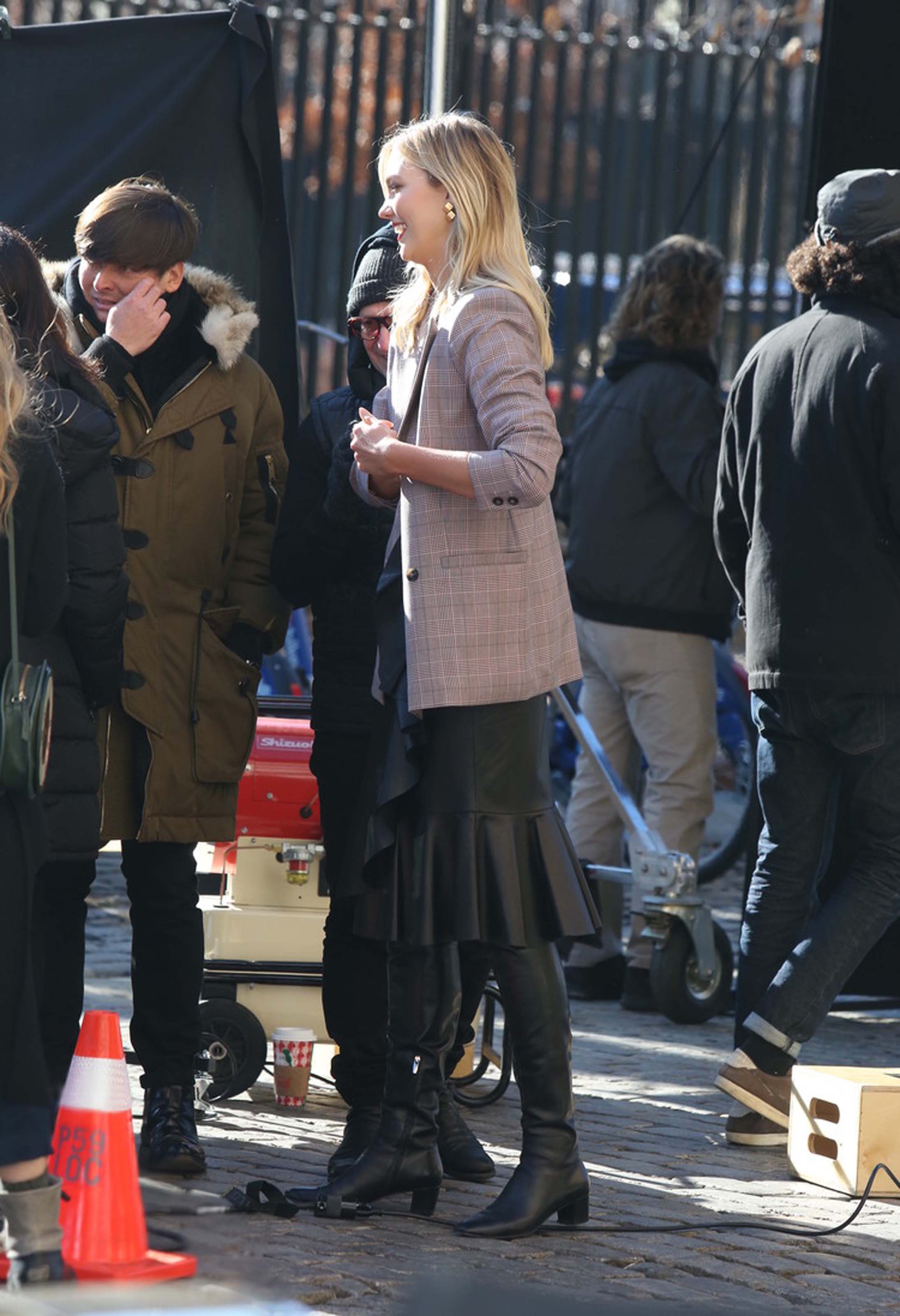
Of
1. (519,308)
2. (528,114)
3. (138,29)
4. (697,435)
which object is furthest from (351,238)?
(519,308)

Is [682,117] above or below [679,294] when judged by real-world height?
above

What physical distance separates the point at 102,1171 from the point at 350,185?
6.43m

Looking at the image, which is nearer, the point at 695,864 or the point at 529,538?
the point at 529,538

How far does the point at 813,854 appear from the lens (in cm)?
528

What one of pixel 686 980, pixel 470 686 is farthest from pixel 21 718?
pixel 686 980

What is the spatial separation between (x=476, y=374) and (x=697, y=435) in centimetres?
293

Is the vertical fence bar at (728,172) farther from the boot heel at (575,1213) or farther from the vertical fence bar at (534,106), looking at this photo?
the boot heel at (575,1213)

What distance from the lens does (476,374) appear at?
4059 millimetres

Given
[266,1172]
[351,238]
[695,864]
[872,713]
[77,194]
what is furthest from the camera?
[351,238]

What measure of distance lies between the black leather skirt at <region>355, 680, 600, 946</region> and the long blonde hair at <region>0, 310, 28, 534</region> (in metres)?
1.03

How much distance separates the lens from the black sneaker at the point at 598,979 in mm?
7242

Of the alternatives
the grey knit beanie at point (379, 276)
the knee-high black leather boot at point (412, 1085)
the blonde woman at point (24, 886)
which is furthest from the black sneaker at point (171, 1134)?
the grey knit beanie at point (379, 276)

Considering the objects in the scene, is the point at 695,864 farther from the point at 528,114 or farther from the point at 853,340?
the point at 528,114

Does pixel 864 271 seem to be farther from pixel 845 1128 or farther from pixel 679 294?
pixel 845 1128
